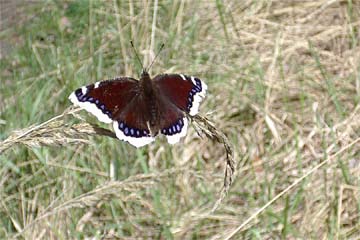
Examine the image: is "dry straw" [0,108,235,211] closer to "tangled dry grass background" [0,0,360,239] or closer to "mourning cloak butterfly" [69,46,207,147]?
"mourning cloak butterfly" [69,46,207,147]

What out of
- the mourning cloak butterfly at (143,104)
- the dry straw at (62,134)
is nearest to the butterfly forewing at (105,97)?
the mourning cloak butterfly at (143,104)

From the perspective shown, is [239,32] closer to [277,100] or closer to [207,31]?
[207,31]

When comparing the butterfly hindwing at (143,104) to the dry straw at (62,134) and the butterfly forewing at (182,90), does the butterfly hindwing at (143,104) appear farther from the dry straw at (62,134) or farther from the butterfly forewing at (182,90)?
the dry straw at (62,134)

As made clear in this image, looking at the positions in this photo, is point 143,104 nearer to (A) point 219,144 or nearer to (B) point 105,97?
(B) point 105,97

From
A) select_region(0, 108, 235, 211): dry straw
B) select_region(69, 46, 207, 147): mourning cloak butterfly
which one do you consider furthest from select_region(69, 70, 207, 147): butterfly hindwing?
select_region(0, 108, 235, 211): dry straw

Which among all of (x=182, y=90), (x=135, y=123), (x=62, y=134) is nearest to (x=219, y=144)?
(x=182, y=90)

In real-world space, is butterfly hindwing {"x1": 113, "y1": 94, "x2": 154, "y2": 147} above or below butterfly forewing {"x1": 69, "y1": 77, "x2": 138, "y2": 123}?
below
